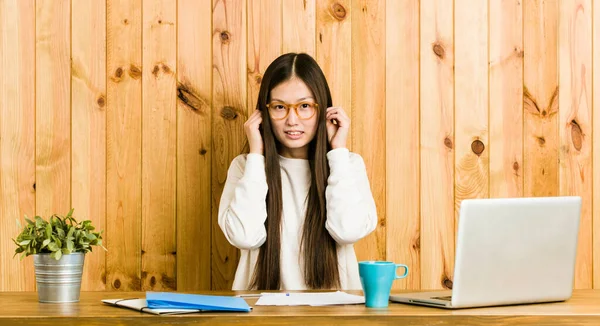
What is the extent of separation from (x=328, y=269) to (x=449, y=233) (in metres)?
0.55

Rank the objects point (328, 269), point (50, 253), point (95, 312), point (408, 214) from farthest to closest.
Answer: point (408, 214) → point (328, 269) → point (50, 253) → point (95, 312)

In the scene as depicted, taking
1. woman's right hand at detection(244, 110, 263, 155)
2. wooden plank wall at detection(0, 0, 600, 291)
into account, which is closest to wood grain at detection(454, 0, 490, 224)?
wooden plank wall at detection(0, 0, 600, 291)

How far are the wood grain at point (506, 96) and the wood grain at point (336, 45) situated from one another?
51 cm

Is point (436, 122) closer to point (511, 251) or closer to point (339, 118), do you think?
point (339, 118)

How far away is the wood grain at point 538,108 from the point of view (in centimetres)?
259

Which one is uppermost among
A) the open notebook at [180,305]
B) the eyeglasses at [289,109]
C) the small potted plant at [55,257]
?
the eyeglasses at [289,109]

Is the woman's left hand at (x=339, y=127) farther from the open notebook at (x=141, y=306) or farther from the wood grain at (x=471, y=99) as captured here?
the open notebook at (x=141, y=306)

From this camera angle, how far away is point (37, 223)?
5.29 feet

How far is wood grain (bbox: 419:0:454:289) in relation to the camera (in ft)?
8.43

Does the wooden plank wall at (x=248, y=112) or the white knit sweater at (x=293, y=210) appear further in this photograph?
the wooden plank wall at (x=248, y=112)

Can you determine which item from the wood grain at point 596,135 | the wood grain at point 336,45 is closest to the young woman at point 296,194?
the wood grain at point 336,45

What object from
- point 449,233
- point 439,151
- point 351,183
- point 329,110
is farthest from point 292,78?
point 449,233

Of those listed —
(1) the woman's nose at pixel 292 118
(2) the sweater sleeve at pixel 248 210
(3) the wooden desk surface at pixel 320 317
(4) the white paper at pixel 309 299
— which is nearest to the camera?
(3) the wooden desk surface at pixel 320 317

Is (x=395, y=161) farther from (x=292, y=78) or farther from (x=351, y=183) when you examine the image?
(x=292, y=78)
